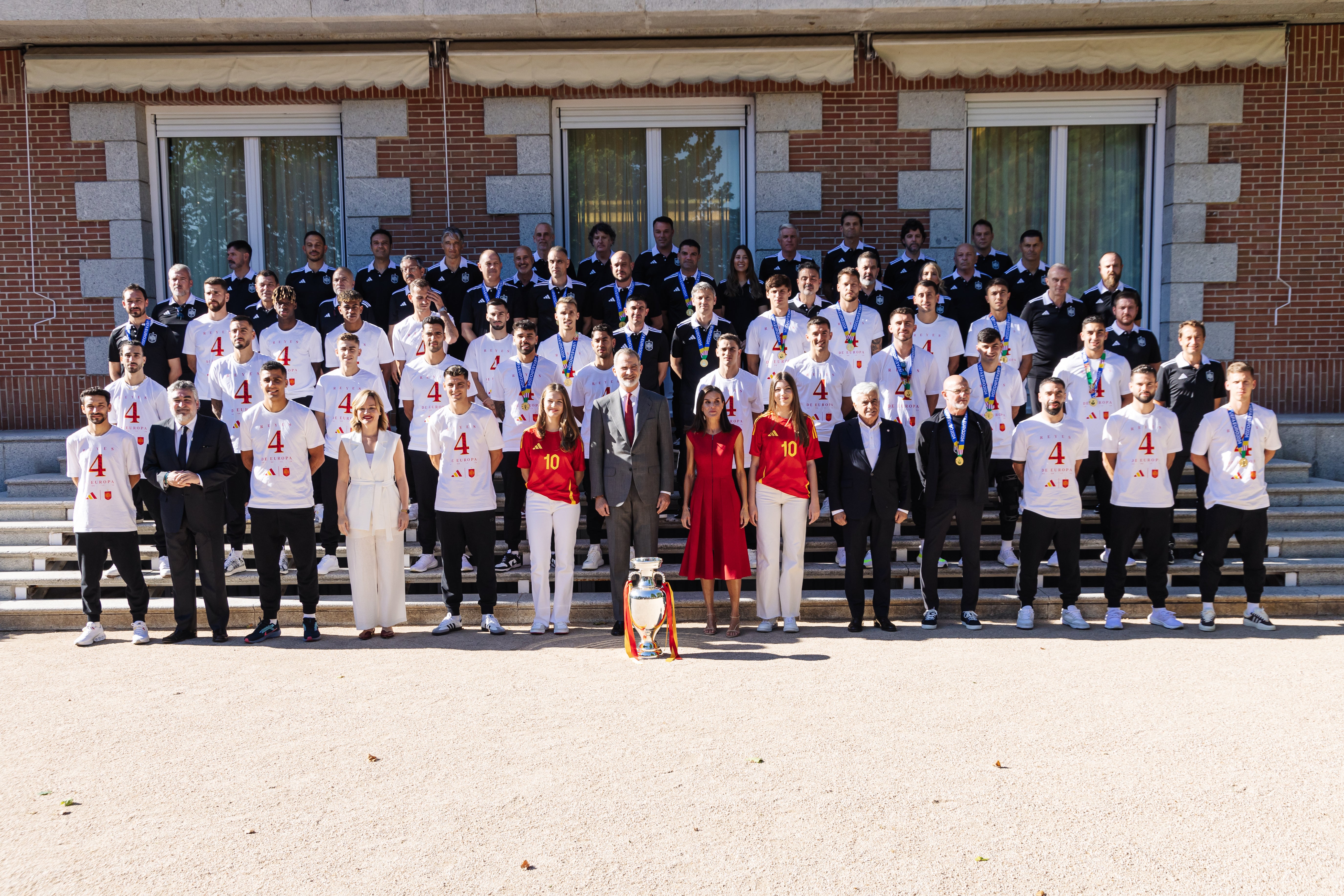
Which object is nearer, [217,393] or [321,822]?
[321,822]

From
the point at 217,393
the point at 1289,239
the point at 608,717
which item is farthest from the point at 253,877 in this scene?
the point at 1289,239

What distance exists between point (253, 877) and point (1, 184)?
10.5 m

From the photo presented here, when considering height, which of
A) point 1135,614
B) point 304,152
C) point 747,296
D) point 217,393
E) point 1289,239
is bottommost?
point 1135,614

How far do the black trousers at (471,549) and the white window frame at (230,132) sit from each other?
517 centimetres

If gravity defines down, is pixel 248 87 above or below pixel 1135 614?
above

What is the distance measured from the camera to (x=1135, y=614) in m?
8.16

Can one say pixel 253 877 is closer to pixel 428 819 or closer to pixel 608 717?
pixel 428 819

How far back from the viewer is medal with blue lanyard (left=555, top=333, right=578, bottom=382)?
8891mm

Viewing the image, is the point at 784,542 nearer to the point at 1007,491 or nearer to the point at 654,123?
the point at 1007,491

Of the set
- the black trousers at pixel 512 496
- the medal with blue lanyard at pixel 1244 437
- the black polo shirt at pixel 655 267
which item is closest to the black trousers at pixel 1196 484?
the medal with blue lanyard at pixel 1244 437

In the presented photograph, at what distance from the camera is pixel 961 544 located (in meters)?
7.96

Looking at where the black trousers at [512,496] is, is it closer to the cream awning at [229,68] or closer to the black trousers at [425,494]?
the black trousers at [425,494]

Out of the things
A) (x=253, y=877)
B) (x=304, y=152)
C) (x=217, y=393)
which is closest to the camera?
(x=253, y=877)

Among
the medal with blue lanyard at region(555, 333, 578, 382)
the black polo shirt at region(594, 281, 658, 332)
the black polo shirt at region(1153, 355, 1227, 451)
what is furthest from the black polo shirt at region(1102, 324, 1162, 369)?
the medal with blue lanyard at region(555, 333, 578, 382)
